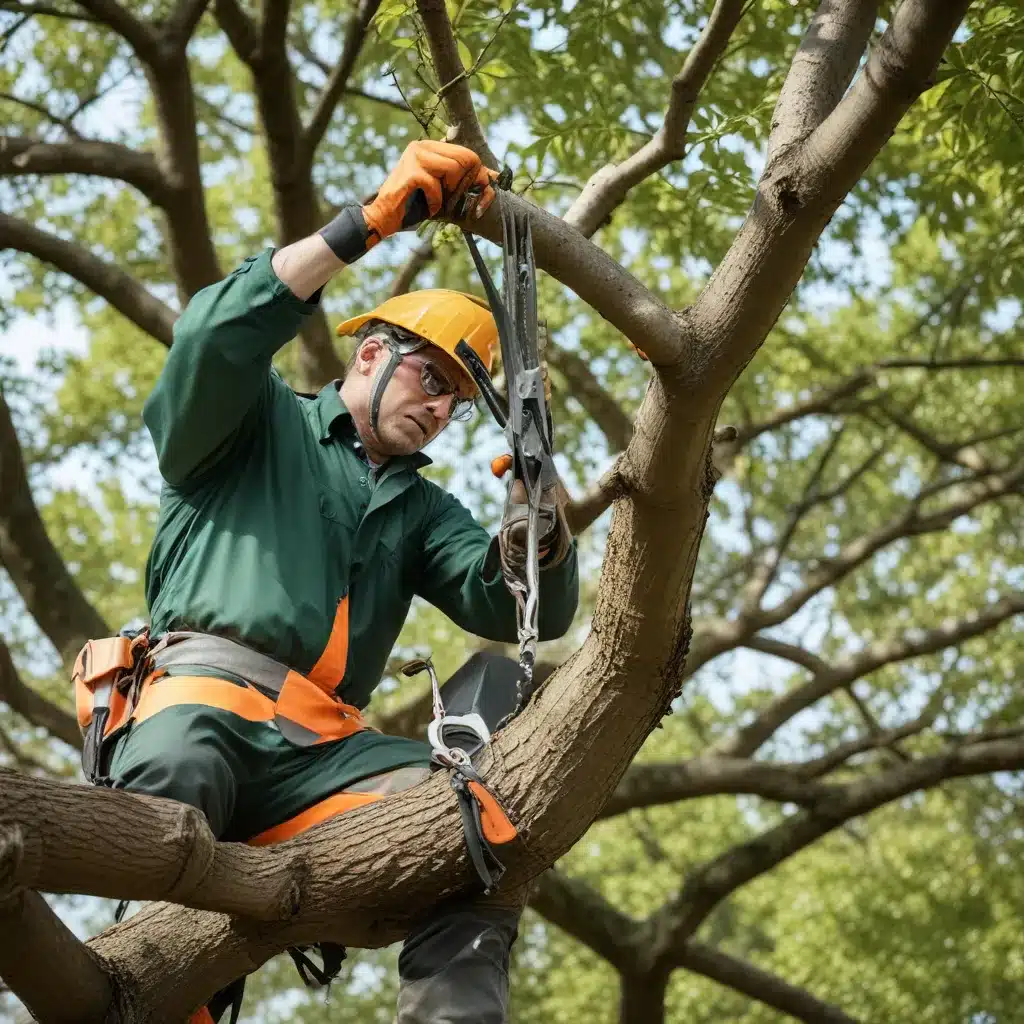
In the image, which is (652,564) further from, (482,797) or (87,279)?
(87,279)

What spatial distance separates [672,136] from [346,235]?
5.65 feet

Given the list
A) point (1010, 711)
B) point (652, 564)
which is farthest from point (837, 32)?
point (1010, 711)

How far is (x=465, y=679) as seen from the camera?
3.49 metres

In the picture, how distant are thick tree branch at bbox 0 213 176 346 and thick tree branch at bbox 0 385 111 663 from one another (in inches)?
32.3

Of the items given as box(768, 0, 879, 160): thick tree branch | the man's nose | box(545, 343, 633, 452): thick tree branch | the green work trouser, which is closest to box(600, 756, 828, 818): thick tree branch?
box(545, 343, 633, 452): thick tree branch

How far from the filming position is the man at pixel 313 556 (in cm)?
308

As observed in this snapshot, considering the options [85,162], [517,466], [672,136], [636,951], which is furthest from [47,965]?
[636,951]

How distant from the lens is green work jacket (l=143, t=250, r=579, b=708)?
3129 millimetres

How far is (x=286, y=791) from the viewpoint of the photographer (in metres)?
3.32

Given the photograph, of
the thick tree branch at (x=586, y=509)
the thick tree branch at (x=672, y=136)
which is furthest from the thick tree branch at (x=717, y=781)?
the thick tree branch at (x=672, y=136)

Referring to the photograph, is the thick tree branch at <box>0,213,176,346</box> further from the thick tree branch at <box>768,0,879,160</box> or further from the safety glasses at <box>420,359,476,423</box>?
the thick tree branch at <box>768,0,879,160</box>

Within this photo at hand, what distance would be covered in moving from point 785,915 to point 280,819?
34.2ft

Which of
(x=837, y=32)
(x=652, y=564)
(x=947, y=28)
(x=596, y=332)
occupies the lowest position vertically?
(x=652, y=564)

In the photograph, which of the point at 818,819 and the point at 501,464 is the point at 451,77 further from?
the point at 818,819
